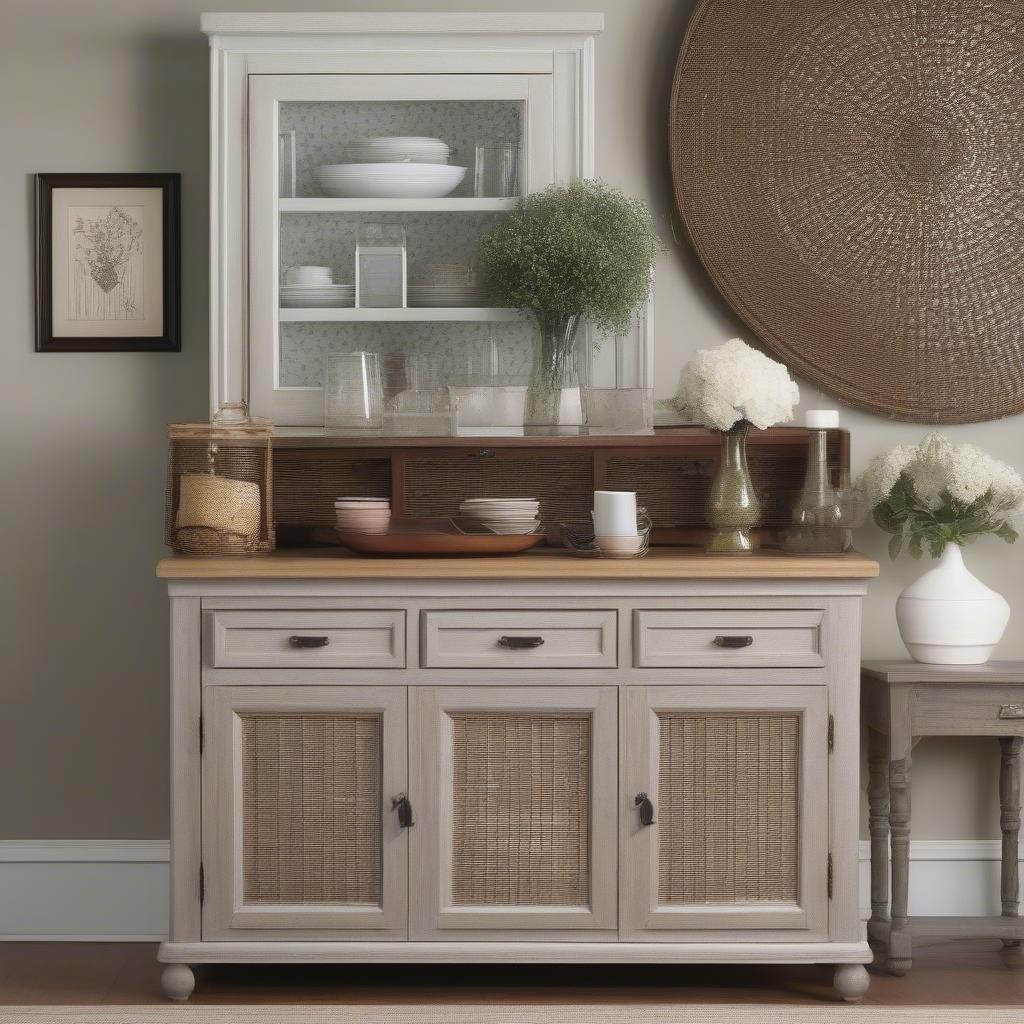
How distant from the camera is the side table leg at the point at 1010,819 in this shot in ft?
→ 9.70

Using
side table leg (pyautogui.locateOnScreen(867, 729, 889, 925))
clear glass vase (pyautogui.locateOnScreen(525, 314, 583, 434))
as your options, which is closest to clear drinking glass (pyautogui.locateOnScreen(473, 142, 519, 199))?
clear glass vase (pyautogui.locateOnScreen(525, 314, 583, 434))

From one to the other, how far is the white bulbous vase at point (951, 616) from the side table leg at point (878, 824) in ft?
→ 0.81

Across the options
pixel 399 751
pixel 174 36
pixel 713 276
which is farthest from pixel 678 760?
pixel 174 36

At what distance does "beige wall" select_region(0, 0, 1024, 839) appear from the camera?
9.95 feet

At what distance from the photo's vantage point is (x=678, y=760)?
256 cm

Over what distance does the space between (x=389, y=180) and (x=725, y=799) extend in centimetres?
164

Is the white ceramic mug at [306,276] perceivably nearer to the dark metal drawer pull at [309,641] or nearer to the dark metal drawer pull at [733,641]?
the dark metal drawer pull at [309,641]

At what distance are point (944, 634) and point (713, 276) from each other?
1.03 meters

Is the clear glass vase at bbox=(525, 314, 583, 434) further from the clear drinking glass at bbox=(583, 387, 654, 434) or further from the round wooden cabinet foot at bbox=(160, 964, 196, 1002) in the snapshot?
the round wooden cabinet foot at bbox=(160, 964, 196, 1002)

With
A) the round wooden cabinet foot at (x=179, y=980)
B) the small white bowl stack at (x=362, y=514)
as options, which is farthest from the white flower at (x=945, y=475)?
the round wooden cabinet foot at (x=179, y=980)

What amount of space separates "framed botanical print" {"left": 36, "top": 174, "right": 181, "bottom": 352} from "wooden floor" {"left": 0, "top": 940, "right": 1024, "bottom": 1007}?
5.01 feet

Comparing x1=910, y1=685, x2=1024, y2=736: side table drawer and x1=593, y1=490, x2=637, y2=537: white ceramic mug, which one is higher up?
x1=593, y1=490, x2=637, y2=537: white ceramic mug

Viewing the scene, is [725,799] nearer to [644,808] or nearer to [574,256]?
[644,808]

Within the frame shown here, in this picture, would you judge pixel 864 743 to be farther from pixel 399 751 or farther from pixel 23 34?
pixel 23 34
